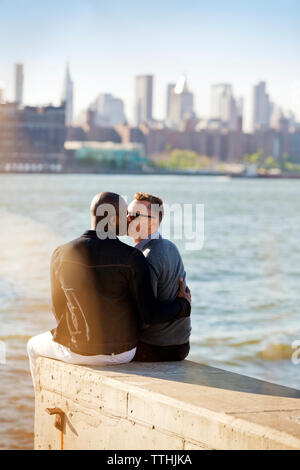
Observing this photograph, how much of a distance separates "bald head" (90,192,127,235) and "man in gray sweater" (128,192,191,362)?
0.81 ft

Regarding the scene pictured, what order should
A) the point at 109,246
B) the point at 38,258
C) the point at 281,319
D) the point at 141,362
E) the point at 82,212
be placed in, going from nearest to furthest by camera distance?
1. the point at 109,246
2. the point at 141,362
3. the point at 281,319
4. the point at 38,258
5. the point at 82,212

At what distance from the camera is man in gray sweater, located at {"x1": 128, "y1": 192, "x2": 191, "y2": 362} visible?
4.66 meters

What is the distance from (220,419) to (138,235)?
52.8 inches

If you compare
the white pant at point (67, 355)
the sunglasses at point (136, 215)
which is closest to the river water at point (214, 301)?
the white pant at point (67, 355)

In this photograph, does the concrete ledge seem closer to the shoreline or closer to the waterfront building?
the shoreline

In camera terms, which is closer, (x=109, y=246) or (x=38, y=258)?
(x=109, y=246)

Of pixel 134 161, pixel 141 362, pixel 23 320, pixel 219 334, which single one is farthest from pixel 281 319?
pixel 134 161

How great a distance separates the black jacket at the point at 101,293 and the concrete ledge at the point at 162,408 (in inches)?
6.3

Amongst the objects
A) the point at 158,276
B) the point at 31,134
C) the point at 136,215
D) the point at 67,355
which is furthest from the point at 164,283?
the point at 31,134

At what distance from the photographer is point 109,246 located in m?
4.38

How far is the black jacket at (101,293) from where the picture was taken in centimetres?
438

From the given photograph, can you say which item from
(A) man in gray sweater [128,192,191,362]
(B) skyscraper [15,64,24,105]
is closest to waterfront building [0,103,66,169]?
(B) skyscraper [15,64,24,105]

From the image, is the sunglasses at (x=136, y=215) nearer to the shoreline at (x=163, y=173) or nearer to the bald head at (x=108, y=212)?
the bald head at (x=108, y=212)

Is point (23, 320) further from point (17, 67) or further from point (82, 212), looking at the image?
point (17, 67)
